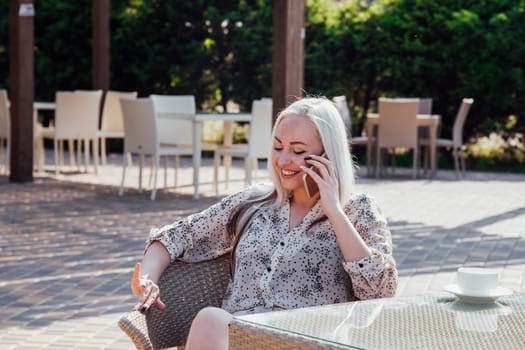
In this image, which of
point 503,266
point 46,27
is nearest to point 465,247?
point 503,266

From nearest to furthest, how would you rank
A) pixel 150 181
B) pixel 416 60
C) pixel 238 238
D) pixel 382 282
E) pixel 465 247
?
pixel 382 282
pixel 238 238
pixel 465 247
pixel 150 181
pixel 416 60

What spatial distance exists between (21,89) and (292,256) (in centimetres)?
839

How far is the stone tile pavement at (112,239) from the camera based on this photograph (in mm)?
4500

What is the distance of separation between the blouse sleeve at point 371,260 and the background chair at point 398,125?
897 cm

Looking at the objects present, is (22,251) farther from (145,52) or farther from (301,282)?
(145,52)

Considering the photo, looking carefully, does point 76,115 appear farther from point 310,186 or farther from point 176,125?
point 310,186

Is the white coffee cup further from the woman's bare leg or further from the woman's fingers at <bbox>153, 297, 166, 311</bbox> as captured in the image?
the woman's fingers at <bbox>153, 297, 166, 311</bbox>

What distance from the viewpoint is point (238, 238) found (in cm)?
283

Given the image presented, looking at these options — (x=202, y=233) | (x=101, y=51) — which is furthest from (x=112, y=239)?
(x=101, y=51)

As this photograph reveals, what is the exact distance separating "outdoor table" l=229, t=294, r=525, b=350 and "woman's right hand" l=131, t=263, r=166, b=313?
19.0 inches

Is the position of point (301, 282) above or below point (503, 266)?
above

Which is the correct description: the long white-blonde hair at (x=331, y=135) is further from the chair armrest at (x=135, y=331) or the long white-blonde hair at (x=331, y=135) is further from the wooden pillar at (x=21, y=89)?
the wooden pillar at (x=21, y=89)

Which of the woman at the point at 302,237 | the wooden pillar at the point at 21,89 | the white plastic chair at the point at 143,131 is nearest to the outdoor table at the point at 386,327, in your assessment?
the woman at the point at 302,237

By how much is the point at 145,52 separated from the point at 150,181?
19.0ft
